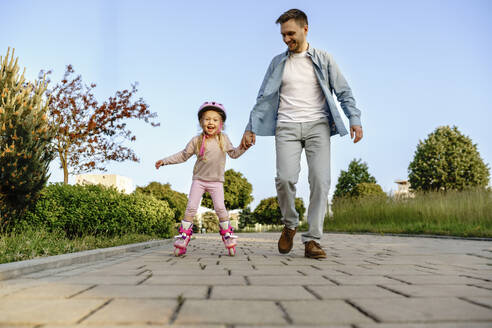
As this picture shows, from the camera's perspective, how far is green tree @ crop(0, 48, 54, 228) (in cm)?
511

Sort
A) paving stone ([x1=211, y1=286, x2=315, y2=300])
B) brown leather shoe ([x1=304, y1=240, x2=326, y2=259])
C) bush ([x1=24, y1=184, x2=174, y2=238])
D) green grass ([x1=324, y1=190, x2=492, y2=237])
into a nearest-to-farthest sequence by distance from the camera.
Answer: paving stone ([x1=211, y1=286, x2=315, y2=300]) < brown leather shoe ([x1=304, y1=240, x2=326, y2=259]) < bush ([x1=24, y1=184, x2=174, y2=238]) < green grass ([x1=324, y1=190, x2=492, y2=237])

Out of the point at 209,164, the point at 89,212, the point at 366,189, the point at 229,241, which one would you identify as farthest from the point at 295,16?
the point at 366,189

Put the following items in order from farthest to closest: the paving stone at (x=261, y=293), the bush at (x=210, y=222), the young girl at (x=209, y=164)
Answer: the bush at (x=210, y=222), the young girl at (x=209, y=164), the paving stone at (x=261, y=293)

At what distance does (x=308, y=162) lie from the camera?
409 centimetres

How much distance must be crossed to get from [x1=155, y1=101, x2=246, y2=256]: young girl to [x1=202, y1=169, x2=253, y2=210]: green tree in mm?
27416

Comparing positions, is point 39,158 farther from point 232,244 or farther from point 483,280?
point 483,280

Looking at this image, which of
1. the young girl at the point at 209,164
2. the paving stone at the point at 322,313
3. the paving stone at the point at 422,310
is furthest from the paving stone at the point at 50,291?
the young girl at the point at 209,164

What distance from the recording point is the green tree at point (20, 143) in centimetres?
511

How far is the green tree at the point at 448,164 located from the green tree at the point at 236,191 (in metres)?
14.6

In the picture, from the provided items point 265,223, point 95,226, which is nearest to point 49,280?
point 95,226

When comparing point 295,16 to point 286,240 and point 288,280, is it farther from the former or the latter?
point 288,280

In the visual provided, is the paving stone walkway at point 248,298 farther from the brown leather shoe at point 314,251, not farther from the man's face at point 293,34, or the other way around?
the man's face at point 293,34

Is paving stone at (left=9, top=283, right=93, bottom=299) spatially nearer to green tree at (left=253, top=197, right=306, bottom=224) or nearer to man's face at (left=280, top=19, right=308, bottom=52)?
man's face at (left=280, top=19, right=308, bottom=52)

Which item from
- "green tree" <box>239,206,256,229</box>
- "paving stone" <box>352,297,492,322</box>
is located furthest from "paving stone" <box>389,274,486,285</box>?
"green tree" <box>239,206,256,229</box>
